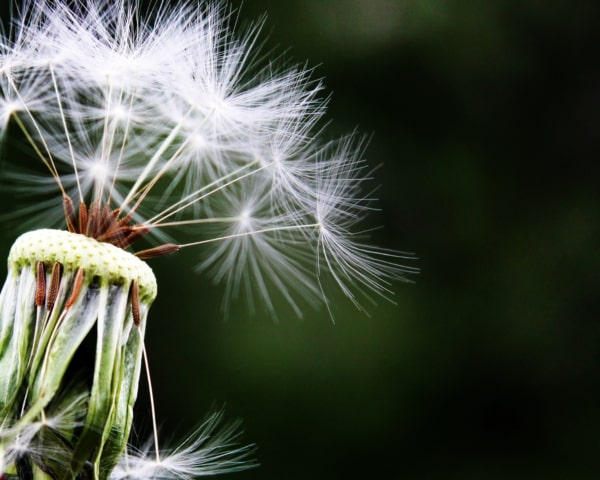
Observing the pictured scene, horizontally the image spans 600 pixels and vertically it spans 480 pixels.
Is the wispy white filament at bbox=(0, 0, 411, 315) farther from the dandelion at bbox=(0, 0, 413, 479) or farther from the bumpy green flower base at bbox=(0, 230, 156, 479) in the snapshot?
the bumpy green flower base at bbox=(0, 230, 156, 479)

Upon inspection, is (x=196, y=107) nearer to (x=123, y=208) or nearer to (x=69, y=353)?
(x=123, y=208)

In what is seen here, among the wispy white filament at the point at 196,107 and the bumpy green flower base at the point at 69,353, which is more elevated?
the wispy white filament at the point at 196,107

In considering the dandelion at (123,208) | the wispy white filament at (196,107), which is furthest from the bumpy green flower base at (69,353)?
the wispy white filament at (196,107)

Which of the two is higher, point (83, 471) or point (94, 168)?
point (94, 168)

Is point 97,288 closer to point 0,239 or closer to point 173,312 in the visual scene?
point 0,239

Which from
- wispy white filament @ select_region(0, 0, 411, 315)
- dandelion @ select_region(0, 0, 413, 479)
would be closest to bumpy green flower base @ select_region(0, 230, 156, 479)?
dandelion @ select_region(0, 0, 413, 479)

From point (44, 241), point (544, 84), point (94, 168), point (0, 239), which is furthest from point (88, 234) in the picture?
point (544, 84)

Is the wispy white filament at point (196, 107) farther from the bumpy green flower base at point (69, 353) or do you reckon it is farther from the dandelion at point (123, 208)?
the bumpy green flower base at point (69, 353)

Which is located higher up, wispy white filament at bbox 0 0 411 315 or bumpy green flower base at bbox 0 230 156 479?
wispy white filament at bbox 0 0 411 315
